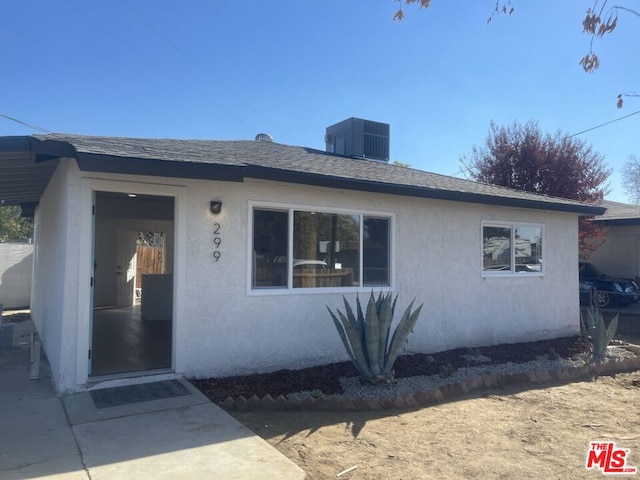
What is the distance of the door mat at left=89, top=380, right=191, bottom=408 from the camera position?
520 cm

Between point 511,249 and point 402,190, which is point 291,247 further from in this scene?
point 511,249

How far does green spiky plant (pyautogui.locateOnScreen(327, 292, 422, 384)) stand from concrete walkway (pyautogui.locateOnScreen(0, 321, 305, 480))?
1.99 m

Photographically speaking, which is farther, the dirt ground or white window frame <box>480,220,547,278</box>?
white window frame <box>480,220,547,278</box>

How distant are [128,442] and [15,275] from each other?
14032mm

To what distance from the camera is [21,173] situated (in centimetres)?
727

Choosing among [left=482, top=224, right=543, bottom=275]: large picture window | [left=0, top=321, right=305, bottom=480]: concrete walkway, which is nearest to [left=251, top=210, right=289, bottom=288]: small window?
[left=0, top=321, right=305, bottom=480]: concrete walkway

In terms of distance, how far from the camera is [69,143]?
196 inches

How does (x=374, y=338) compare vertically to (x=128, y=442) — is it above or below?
above

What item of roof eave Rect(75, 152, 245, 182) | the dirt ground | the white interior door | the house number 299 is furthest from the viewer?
the white interior door

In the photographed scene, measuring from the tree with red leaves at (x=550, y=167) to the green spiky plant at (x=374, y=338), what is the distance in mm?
12110

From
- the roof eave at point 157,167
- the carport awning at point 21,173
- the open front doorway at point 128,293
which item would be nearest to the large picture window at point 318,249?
the roof eave at point 157,167

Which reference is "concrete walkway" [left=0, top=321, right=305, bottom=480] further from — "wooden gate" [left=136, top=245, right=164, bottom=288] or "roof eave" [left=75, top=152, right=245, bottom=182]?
"wooden gate" [left=136, top=245, right=164, bottom=288]

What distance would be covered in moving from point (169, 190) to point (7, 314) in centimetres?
1072

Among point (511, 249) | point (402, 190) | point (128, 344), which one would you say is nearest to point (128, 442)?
point (128, 344)
